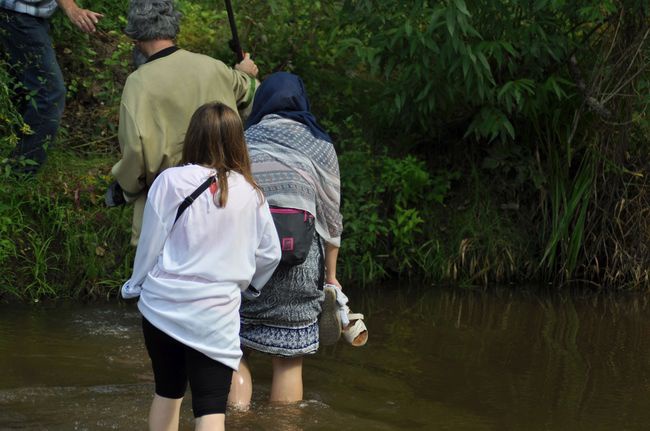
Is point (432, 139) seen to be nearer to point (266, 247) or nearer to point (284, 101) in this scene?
point (284, 101)

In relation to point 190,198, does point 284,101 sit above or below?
above

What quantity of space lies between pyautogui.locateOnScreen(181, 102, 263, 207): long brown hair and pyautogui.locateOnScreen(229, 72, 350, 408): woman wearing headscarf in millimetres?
698

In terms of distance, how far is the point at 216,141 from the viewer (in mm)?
3938

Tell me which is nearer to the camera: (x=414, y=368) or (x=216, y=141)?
(x=216, y=141)

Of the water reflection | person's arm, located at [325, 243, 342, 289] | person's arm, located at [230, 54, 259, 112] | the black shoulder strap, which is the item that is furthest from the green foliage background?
the black shoulder strap

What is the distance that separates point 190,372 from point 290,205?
1.02m

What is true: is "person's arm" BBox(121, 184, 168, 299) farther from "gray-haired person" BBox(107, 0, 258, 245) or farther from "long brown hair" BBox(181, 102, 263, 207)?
"gray-haired person" BBox(107, 0, 258, 245)

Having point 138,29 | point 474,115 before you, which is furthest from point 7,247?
point 474,115

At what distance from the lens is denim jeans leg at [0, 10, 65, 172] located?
718cm

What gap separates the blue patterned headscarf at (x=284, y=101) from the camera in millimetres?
4883

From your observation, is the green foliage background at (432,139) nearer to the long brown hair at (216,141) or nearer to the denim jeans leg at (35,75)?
the denim jeans leg at (35,75)

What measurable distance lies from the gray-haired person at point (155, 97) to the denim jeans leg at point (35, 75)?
2440mm

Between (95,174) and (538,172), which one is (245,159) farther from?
(538,172)

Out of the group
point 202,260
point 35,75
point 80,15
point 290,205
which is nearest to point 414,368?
point 290,205
